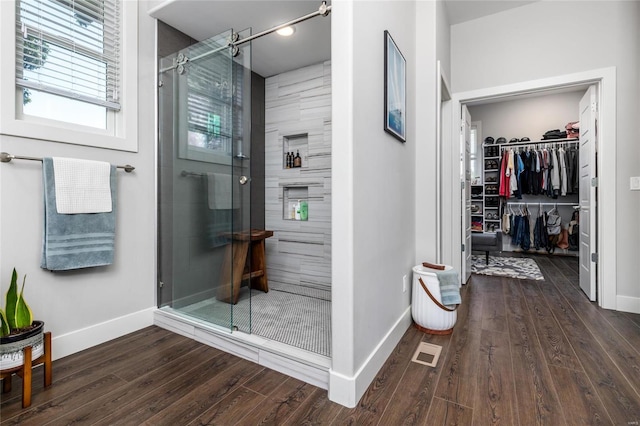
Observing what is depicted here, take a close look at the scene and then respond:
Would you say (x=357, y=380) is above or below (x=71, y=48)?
below

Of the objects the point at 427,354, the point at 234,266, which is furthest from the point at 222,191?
the point at 427,354

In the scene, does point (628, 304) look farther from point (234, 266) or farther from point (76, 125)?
point (76, 125)

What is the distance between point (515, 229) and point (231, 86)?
5592 mm

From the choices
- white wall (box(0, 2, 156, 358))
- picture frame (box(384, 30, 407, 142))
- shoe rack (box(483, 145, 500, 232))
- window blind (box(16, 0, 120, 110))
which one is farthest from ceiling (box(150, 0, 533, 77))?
shoe rack (box(483, 145, 500, 232))

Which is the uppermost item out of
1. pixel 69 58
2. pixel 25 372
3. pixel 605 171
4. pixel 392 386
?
pixel 69 58

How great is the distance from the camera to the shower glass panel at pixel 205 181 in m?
2.13

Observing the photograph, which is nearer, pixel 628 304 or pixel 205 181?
pixel 205 181

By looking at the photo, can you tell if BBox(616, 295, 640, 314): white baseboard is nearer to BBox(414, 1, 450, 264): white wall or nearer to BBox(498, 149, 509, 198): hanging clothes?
BBox(414, 1, 450, 264): white wall

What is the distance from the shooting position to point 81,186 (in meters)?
1.85

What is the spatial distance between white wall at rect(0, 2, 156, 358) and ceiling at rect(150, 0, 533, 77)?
31 centimetres

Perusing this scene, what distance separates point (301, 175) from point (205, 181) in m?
1.32

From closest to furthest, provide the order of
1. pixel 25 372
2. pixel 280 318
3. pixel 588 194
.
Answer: pixel 25 372
pixel 280 318
pixel 588 194

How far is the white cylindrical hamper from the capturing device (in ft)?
7.04

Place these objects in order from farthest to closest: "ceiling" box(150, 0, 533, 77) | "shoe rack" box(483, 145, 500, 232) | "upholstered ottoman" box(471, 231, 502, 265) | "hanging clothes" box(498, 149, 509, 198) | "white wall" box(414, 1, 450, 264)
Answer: "shoe rack" box(483, 145, 500, 232)
"hanging clothes" box(498, 149, 509, 198)
"upholstered ottoman" box(471, 231, 502, 265)
"white wall" box(414, 1, 450, 264)
"ceiling" box(150, 0, 533, 77)
